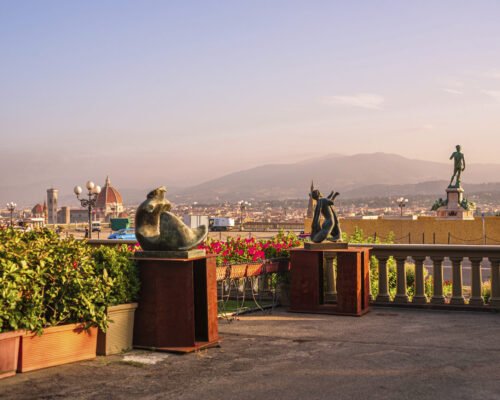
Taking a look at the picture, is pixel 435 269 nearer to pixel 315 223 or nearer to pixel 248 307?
pixel 315 223

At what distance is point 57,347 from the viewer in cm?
654

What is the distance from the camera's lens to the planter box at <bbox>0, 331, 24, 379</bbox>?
6012mm

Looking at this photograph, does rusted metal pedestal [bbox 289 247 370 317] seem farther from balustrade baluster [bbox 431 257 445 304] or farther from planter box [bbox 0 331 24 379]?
planter box [bbox 0 331 24 379]

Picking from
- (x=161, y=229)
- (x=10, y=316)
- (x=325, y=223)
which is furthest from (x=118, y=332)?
(x=325, y=223)

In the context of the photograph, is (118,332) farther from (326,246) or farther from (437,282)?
(437,282)

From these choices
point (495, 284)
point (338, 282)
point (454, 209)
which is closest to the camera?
point (338, 282)

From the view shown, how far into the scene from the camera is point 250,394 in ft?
18.3

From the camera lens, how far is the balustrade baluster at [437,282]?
10594 millimetres

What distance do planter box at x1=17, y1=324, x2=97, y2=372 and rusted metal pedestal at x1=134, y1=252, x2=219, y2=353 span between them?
65cm

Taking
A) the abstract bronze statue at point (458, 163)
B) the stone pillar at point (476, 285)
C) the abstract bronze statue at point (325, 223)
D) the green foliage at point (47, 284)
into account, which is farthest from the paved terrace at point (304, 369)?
the abstract bronze statue at point (458, 163)

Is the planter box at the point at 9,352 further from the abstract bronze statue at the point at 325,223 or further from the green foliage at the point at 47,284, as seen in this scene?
the abstract bronze statue at the point at 325,223

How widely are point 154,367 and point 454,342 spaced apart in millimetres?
3687

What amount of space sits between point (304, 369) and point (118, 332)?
2.14 metres

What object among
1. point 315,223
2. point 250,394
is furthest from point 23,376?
point 315,223
